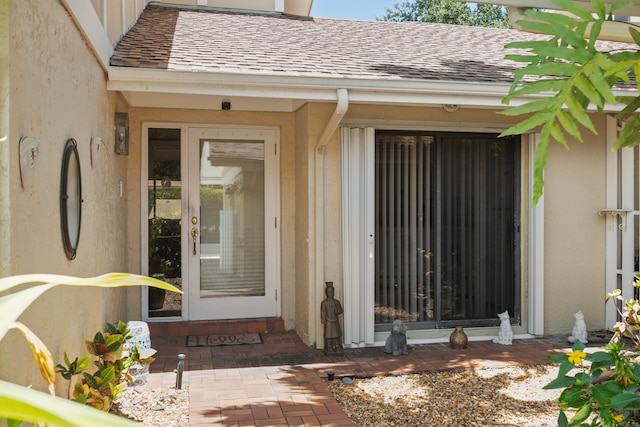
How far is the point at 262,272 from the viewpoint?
710 centimetres

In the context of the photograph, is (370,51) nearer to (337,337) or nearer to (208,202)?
(208,202)

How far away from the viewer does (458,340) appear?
20.1 ft

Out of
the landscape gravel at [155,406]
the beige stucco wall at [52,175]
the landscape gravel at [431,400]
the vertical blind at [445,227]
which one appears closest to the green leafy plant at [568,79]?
the beige stucco wall at [52,175]

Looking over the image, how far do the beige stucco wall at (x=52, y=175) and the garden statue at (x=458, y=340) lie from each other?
12.1ft

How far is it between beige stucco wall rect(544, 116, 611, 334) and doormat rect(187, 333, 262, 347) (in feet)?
11.9

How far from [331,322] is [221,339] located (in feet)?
4.86

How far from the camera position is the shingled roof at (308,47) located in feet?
18.2

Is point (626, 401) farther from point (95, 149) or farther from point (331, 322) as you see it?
point (95, 149)

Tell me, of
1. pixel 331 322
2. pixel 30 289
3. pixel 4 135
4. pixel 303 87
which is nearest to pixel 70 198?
pixel 4 135

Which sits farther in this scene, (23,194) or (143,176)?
(143,176)

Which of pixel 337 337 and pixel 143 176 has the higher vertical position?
pixel 143 176

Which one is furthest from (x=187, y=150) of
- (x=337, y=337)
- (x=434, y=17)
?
(x=434, y=17)

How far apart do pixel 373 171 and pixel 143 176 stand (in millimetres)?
2850

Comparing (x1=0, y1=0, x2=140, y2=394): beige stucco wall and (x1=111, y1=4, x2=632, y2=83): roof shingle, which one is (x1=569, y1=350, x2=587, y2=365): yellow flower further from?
(x1=111, y1=4, x2=632, y2=83): roof shingle
